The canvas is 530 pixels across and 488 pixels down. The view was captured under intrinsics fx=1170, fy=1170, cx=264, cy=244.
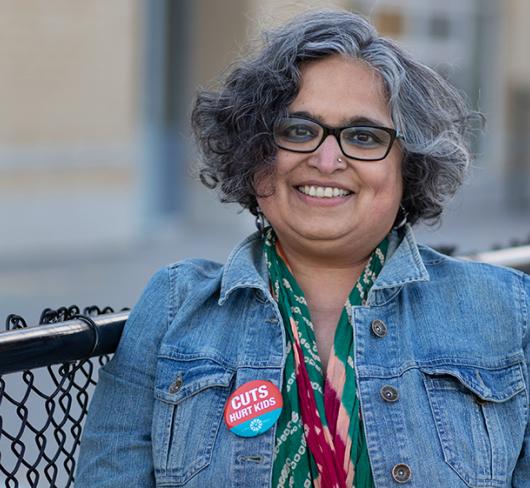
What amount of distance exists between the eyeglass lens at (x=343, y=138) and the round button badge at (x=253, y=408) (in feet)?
1.58

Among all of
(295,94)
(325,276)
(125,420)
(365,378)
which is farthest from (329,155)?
(125,420)

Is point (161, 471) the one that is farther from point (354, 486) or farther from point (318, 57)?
point (318, 57)

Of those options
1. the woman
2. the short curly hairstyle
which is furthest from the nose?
the short curly hairstyle

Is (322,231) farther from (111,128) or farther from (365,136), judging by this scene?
(111,128)

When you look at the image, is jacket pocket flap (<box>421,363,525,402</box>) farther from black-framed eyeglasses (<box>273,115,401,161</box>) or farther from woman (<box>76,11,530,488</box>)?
black-framed eyeglasses (<box>273,115,401,161</box>)

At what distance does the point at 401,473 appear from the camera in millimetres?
2195

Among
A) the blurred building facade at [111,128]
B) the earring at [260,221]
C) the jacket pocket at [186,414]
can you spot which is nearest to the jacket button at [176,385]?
the jacket pocket at [186,414]

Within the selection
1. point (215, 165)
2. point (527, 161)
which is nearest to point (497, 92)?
point (527, 161)

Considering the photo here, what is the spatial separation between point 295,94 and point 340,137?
Answer: 134 millimetres

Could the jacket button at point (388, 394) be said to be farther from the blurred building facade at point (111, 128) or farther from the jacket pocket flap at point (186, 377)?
the blurred building facade at point (111, 128)

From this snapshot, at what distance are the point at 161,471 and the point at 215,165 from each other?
708 mm

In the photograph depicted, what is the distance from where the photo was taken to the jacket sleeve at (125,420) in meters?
2.29

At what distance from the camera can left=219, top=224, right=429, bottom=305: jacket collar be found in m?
2.36

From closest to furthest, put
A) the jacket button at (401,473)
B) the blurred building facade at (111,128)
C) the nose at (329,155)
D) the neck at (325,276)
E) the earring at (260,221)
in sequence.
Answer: the jacket button at (401,473)
the nose at (329,155)
the neck at (325,276)
the earring at (260,221)
the blurred building facade at (111,128)
